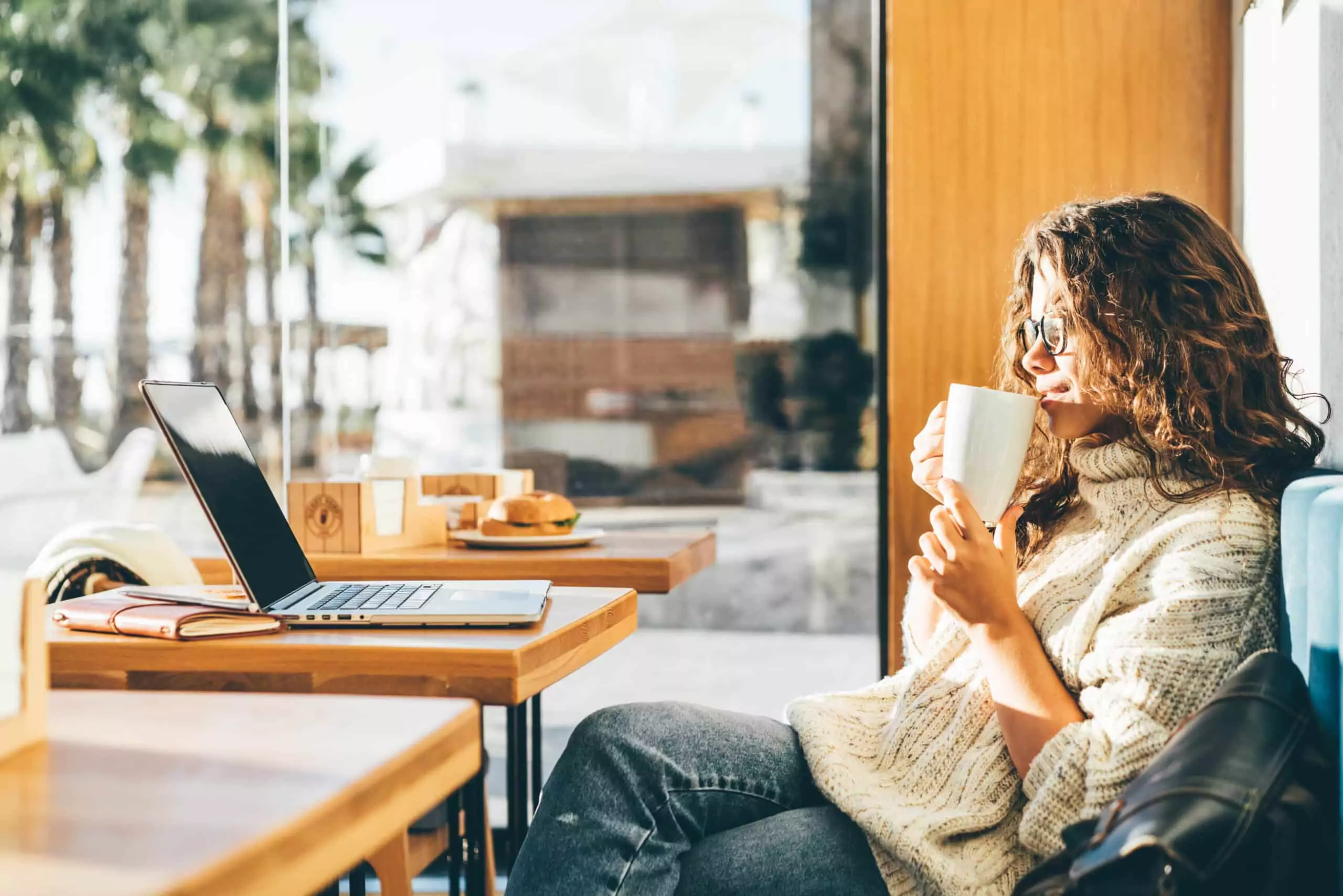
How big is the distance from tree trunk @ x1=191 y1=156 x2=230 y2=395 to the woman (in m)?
2.27

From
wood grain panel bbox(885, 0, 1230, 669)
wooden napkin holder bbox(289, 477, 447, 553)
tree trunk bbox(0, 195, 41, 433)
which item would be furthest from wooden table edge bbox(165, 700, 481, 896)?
tree trunk bbox(0, 195, 41, 433)

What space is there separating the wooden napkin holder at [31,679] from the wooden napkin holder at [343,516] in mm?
1074

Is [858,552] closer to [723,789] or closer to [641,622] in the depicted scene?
[641,622]

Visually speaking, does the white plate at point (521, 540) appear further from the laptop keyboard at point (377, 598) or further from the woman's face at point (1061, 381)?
the woman's face at point (1061, 381)

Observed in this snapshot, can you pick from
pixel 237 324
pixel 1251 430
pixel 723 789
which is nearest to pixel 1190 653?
pixel 1251 430

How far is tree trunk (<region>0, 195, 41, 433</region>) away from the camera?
3.35 metres

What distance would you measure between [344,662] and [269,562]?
25 centimetres

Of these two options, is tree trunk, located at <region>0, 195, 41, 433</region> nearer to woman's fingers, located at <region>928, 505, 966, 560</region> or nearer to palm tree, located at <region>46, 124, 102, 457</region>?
palm tree, located at <region>46, 124, 102, 457</region>

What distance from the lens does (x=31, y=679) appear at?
68cm

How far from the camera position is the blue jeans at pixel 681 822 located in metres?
1.11

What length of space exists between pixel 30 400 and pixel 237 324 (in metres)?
0.66

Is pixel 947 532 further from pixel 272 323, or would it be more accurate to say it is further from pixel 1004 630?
pixel 272 323

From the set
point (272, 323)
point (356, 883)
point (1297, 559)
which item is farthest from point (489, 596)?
point (272, 323)

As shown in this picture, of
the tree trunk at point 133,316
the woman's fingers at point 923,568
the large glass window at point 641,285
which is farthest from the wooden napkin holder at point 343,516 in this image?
the tree trunk at point 133,316
